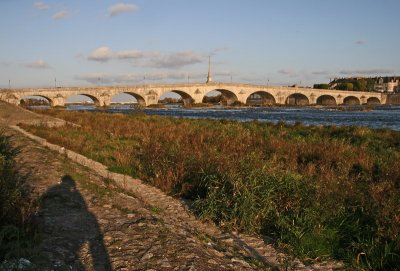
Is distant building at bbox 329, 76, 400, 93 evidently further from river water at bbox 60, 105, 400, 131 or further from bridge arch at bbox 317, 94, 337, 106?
river water at bbox 60, 105, 400, 131

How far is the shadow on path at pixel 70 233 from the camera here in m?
4.87

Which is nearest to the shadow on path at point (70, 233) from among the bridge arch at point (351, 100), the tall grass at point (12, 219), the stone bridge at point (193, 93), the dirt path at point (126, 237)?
the dirt path at point (126, 237)

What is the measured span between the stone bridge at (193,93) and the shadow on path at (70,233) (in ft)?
237

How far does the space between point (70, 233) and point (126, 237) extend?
2.59 feet

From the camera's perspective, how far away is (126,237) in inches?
224

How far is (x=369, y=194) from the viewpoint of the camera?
7.80m

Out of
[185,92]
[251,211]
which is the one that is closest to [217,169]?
[251,211]

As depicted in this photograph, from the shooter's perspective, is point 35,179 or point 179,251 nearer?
point 179,251

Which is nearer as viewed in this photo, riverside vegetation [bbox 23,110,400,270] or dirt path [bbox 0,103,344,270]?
dirt path [bbox 0,103,344,270]

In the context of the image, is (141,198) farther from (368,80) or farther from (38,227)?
(368,80)

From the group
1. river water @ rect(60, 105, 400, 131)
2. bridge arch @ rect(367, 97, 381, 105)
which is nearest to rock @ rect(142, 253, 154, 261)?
river water @ rect(60, 105, 400, 131)

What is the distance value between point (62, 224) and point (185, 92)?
9292 centimetres

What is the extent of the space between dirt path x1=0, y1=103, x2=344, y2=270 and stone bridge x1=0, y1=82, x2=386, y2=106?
7167 cm

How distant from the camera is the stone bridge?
79.5 metres
